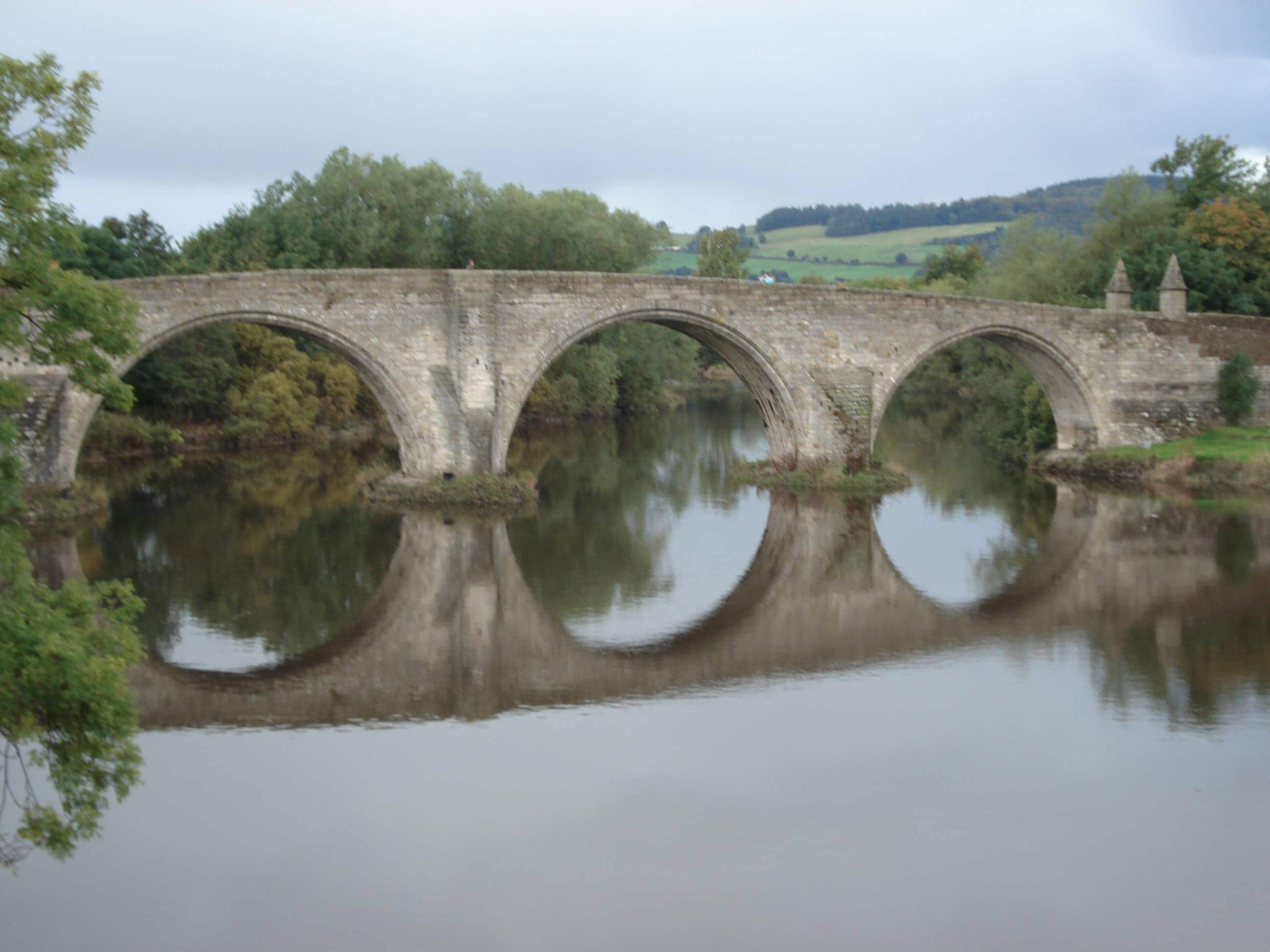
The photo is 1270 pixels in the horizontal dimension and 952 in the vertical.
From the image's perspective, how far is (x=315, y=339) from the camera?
20047 mm

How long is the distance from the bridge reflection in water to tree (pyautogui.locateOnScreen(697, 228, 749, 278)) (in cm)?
3261

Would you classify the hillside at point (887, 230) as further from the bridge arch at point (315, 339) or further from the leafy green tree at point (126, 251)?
the bridge arch at point (315, 339)

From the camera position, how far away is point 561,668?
12438 mm

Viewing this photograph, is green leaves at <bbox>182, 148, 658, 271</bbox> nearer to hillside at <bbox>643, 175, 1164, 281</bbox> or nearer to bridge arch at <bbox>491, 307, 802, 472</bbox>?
bridge arch at <bbox>491, 307, 802, 472</bbox>

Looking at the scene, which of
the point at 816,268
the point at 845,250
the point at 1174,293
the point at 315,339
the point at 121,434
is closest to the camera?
the point at 315,339

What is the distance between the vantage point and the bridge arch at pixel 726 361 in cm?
2072

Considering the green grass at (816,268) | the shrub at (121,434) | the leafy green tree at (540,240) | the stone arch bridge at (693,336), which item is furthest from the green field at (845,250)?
the stone arch bridge at (693,336)

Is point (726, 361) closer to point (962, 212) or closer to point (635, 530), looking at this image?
point (635, 530)

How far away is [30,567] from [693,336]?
53.0 feet

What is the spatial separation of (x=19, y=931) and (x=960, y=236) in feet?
292

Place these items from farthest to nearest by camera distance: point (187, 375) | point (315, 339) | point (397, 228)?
point (397, 228), point (187, 375), point (315, 339)

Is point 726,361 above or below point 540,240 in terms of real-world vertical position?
below

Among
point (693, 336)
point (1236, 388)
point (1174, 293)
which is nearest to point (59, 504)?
point (693, 336)

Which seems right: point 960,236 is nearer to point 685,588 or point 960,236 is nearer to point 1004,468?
point 1004,468
